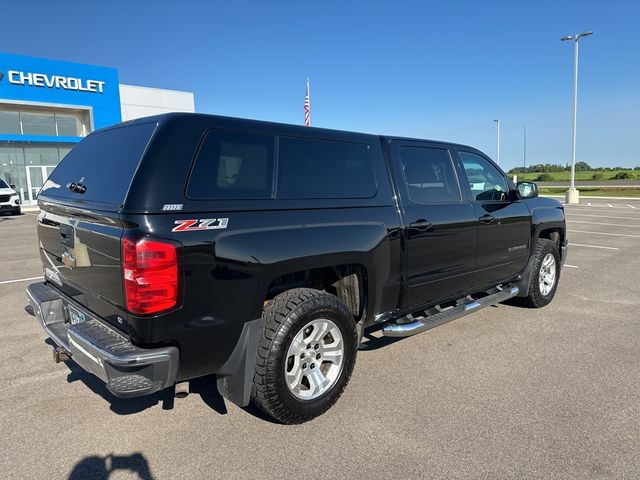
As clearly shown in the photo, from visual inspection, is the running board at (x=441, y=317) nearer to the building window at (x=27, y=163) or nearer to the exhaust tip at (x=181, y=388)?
the exhaust tip at (x=181, y=388)

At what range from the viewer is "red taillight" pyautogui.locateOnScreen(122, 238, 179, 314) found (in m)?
2.35

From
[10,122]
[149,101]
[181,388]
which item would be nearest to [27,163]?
[10,122]

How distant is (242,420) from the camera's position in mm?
3061

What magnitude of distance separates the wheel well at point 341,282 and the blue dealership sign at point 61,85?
92.5ft

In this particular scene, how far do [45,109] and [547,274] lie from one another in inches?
1172

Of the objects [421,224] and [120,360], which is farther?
[421,224]

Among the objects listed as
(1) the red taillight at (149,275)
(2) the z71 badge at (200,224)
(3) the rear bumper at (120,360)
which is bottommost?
(3) the rear bumper at (120,360)

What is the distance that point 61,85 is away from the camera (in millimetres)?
26609

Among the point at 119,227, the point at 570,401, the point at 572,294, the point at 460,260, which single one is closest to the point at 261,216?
the point at 119,227

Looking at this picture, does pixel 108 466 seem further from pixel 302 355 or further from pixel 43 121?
pixel 43 121

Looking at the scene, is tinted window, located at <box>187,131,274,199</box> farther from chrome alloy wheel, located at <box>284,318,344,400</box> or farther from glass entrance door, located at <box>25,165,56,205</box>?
glass entrance door, located at <box>25,165,56,205</box>

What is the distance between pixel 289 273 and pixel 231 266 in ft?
1.65

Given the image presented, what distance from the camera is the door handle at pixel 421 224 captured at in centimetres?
373

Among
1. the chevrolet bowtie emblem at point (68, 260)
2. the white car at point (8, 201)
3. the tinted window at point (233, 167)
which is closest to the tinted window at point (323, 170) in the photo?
the tinted window at point (233, 167)
